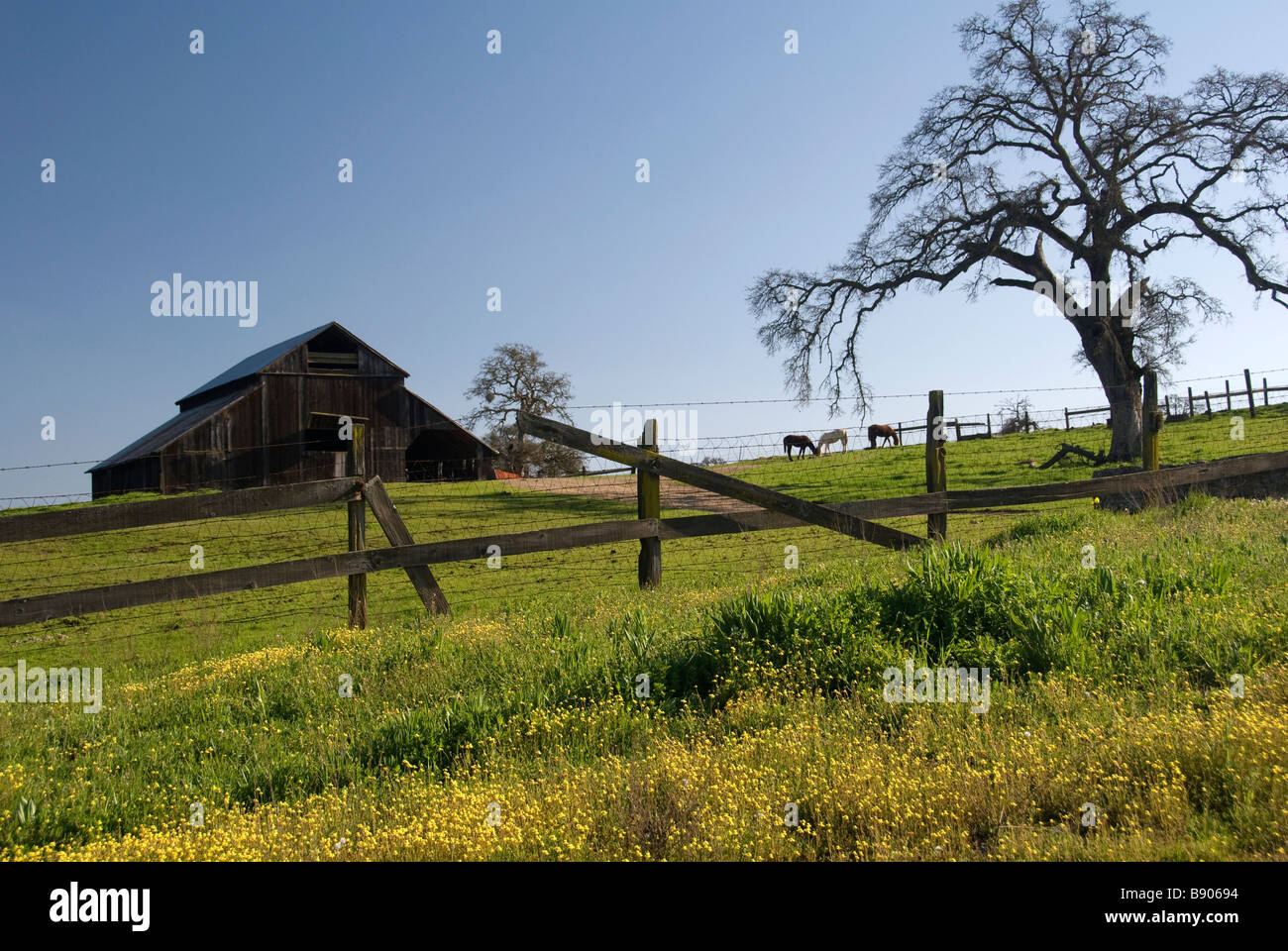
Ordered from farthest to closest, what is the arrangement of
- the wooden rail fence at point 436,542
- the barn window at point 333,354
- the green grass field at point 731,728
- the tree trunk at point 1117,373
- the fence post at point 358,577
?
the barn window at point 333,354
the tree trunk at point 1117,373
the fence post at point 358,577
the wooden rail fence at point 436,542
the green grass field at point 731,728

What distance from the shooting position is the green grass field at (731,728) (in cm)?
316

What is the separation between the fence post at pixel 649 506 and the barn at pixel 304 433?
25.3 m

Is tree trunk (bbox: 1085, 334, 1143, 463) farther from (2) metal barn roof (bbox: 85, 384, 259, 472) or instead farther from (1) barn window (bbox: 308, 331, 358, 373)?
(2) metal barn roof (bbox: 85, 384, 259, 472)

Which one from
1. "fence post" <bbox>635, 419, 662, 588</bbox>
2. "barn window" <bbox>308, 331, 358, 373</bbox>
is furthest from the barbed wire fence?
"barn window" <bbox>308, 331, 358, 373</bbox>

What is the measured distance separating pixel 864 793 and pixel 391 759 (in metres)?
2.47

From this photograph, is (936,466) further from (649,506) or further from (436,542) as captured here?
(436,542)

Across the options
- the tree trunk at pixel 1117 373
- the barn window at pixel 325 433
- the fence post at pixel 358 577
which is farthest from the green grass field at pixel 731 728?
the barn window at pixel 325 433

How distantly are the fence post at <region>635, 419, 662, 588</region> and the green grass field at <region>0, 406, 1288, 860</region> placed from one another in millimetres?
393

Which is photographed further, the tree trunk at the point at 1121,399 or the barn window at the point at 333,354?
the barn window at the point at 333,354

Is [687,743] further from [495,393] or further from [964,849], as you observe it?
[495,393]

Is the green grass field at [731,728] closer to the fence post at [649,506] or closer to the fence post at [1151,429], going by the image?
the fence post at [649,506]

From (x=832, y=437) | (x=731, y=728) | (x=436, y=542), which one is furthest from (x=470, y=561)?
(x=832, y=437)

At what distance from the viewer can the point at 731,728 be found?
4.33 m

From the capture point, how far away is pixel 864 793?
10.9 feet
